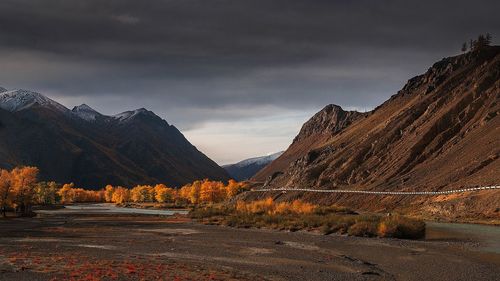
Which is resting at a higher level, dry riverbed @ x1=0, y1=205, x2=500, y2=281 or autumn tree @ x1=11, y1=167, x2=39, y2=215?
autumn tree @ x1=11, y1=167, x2=39, y2=215

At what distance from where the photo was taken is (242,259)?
3956 centimetres

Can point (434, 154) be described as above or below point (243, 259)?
above

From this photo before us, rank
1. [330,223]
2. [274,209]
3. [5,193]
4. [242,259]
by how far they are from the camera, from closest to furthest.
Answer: [242,259] → [330,223] → [274,209] → [5,193]

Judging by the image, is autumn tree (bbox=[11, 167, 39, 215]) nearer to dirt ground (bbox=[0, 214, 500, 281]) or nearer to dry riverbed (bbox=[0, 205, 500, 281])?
dirt ground (bbox=[0, 214, 500, 281])

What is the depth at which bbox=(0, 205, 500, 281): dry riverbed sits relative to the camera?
101 ft

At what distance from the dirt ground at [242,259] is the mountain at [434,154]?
49264mm

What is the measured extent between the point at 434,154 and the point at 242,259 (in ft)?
394

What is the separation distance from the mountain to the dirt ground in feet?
162

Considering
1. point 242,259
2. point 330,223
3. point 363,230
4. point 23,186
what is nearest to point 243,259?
point 242,259

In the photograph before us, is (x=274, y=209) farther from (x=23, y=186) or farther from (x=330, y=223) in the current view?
(x=23, y=186)

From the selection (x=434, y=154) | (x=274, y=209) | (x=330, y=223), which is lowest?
(x=330, y=223)

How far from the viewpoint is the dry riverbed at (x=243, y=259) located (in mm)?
30781

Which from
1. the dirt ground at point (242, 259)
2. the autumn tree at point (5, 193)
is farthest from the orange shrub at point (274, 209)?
the autumn tree at point (5, 193)

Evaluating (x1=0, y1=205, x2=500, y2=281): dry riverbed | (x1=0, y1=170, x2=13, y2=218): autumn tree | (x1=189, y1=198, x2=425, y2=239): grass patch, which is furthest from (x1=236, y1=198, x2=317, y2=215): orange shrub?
(x1=0, y1=170, x2=13, y2=218): autumn tree
